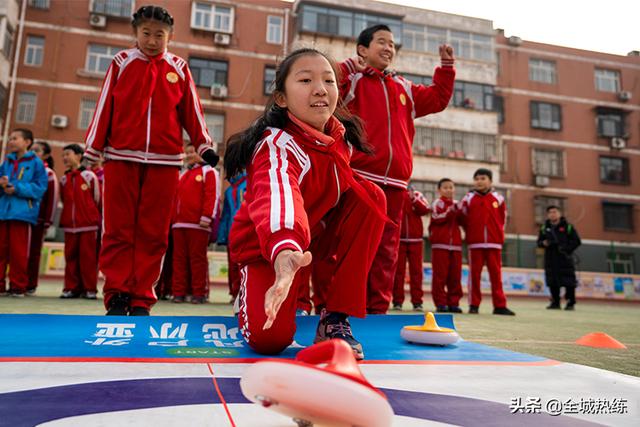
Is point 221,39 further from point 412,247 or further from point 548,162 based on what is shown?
point 548,162

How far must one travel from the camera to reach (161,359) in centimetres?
150

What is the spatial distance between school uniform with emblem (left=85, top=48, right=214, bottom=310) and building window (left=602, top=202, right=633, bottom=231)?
23415mm

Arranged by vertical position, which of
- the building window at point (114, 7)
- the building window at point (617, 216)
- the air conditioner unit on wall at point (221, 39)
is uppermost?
the building window at point (114, 7)

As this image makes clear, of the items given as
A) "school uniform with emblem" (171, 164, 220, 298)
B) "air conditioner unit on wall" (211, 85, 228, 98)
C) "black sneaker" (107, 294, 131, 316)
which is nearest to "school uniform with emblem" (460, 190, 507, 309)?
"school uniform with emblem" (171, 164, 220, 298)

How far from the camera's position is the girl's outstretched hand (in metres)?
0.96

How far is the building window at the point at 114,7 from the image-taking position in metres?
17.6

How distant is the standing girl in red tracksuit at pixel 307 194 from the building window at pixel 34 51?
18.6 meters

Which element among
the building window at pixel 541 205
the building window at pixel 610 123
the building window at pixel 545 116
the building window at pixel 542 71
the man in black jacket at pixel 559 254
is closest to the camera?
the man in black jacket at pixel 559 254

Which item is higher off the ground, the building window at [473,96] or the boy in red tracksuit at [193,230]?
the building window at [473,96]

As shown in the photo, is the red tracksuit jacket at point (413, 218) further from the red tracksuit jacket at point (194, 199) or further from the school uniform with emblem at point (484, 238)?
the red tracksuit jacket at point (194, 199)

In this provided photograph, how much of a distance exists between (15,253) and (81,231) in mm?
684

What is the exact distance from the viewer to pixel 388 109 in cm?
313

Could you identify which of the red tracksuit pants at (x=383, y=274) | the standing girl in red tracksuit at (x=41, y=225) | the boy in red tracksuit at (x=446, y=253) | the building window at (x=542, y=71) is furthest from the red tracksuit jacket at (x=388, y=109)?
the building window at (x=542, y=71)

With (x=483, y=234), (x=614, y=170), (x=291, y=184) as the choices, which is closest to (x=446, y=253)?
(x=483, y=234)
